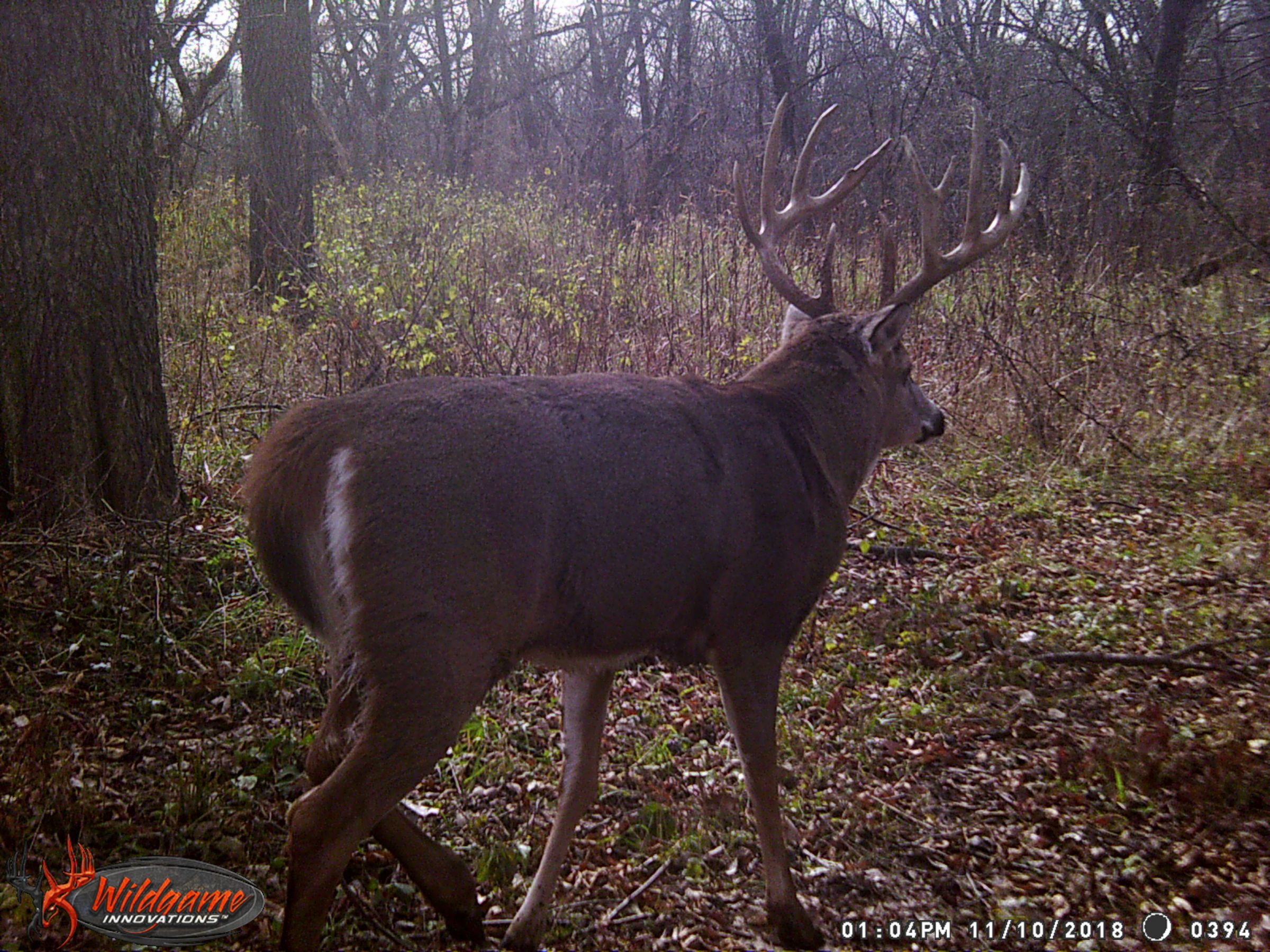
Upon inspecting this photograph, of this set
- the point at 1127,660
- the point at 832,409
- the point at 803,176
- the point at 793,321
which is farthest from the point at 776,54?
the point at 832,409

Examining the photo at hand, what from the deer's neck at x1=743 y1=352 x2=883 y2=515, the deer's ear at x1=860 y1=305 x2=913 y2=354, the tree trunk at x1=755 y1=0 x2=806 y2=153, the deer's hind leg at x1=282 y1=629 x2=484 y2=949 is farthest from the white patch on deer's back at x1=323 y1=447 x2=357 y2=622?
the tree trunk at x1=755 y1=0 x2=806 y2=153

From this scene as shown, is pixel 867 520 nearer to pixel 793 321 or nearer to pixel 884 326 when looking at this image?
pixel 793 321

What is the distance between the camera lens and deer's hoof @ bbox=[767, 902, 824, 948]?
3381 millimetres

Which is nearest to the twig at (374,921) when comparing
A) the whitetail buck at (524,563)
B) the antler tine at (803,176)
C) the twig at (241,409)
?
the whitetail buck at (524,563)

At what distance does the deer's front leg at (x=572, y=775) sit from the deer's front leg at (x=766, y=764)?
47 centimetres

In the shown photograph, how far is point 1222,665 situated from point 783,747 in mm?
2129

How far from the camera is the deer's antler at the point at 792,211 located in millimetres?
4562

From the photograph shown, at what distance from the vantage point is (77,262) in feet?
14.7

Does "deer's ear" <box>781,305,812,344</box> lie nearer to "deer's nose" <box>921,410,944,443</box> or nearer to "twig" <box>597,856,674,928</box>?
"deer's nose" <box>921,410,944,443</box>

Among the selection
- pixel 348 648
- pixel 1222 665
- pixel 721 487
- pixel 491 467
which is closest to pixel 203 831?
pixel 348 648

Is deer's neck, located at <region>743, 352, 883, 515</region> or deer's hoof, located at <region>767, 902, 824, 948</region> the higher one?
deer's neck, located at <region>743, 352, 883, 515</region>

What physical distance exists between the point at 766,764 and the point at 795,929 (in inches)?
21.6

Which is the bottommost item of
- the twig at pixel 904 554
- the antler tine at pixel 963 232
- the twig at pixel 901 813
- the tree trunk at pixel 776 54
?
the twig at pixel 901 813

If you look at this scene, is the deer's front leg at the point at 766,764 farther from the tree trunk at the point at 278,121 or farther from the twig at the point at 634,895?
the tree trunk at the point at 278,121
